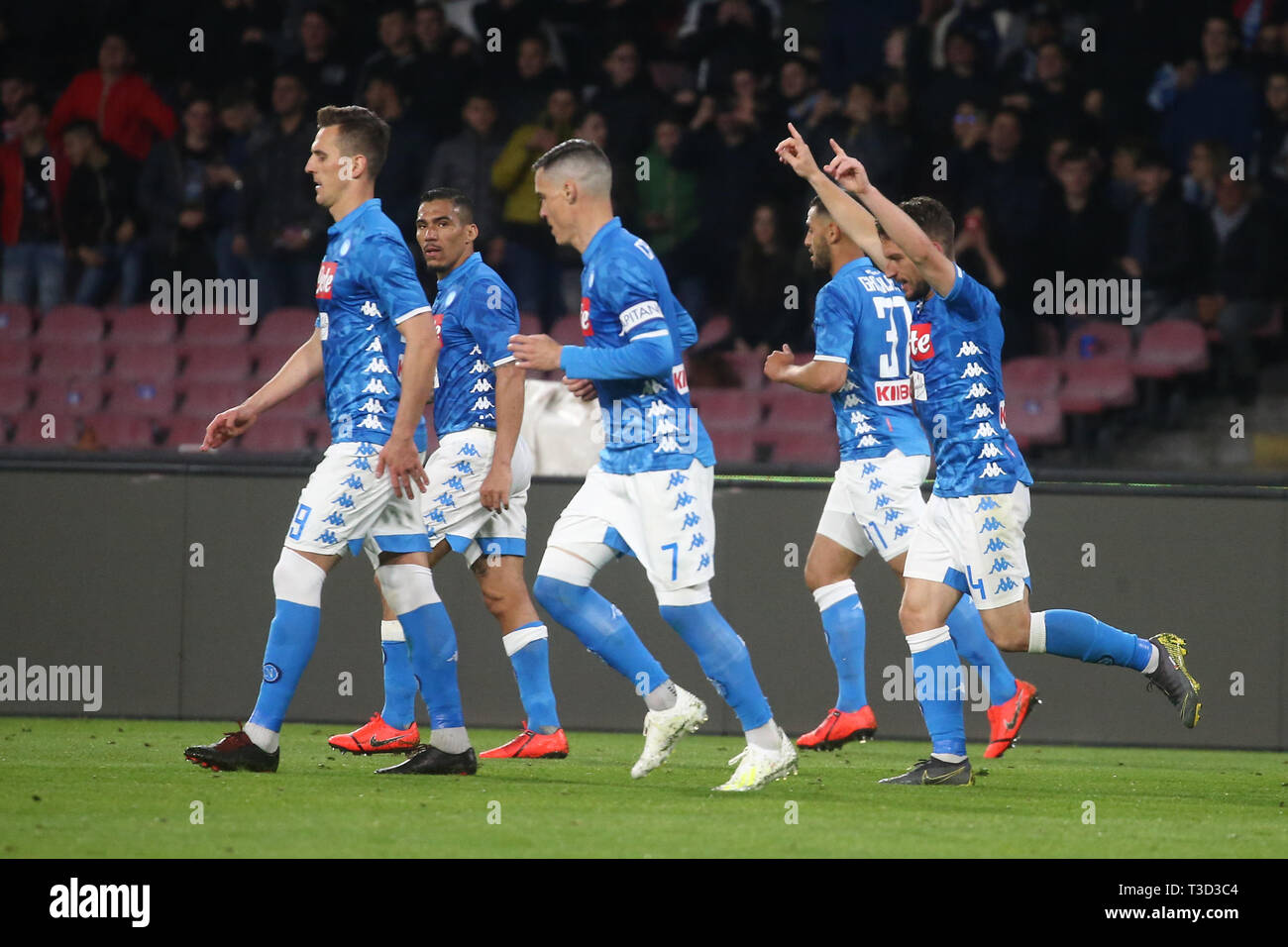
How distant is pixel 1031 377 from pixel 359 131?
6111 millimetres

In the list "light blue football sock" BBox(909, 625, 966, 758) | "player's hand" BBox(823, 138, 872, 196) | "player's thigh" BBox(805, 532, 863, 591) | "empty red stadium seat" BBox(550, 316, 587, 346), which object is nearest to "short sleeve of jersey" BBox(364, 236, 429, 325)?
"player's hand" BBox(823, 138, 872, 196)

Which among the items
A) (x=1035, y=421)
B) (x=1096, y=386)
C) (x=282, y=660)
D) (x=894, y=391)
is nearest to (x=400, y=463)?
(x=282, y=660)

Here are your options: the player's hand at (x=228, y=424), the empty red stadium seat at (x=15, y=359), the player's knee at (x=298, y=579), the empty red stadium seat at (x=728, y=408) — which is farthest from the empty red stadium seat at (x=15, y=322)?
the player's knee at (x=298, y=579)

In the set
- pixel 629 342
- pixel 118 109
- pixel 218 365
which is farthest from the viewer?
pixel 118 109

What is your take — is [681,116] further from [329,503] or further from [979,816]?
[979,816]

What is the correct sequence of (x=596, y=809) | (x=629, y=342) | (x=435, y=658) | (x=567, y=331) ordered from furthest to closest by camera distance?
(x=567, y=331)
(x=435, y=658)
(x=629, y=342)
(x=596, y=809)

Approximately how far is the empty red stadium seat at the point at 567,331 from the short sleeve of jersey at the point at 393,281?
551cm

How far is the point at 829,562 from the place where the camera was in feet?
24.6

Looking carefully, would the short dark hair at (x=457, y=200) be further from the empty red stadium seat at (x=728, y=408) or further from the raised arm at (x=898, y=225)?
the empty red stadium seat at (x=728, y=408)

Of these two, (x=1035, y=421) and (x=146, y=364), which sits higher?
(x=146, y=364)

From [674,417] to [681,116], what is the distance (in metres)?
7.12

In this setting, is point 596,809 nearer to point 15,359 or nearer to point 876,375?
point 876,375

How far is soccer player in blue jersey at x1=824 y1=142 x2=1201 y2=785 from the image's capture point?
6.30 m

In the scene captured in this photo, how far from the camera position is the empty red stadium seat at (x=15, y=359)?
469 inches
